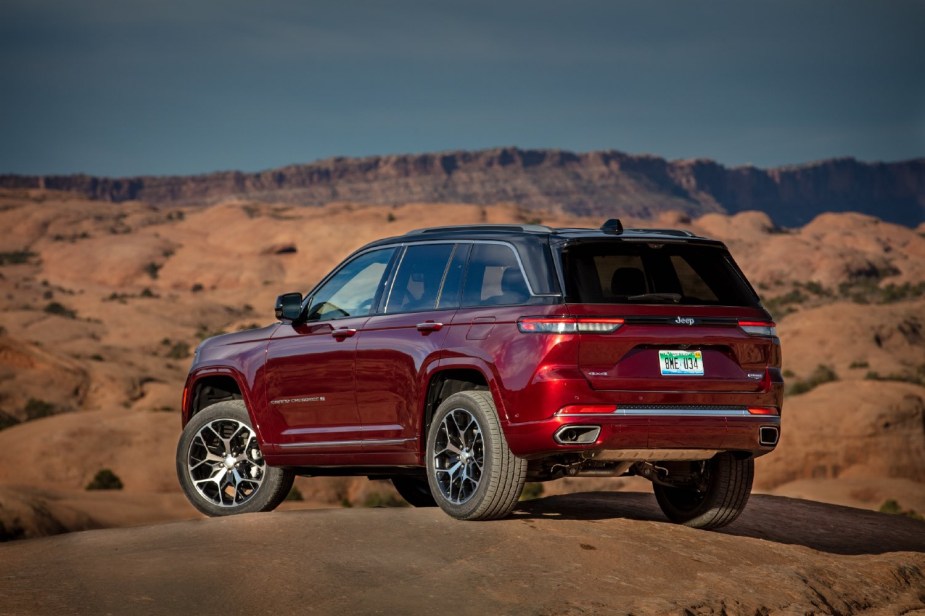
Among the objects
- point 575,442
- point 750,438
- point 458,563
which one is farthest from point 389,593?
point 750,438

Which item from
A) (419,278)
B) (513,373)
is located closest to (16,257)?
(419,278)

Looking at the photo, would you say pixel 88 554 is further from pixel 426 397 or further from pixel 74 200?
pixel 74 200

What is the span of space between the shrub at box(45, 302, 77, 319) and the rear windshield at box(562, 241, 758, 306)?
2641 inches

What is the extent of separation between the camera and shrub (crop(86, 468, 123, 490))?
31656 mm

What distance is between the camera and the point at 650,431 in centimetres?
731

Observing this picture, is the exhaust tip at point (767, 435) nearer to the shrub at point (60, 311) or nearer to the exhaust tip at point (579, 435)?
the exhaust tip at point (579, 435)

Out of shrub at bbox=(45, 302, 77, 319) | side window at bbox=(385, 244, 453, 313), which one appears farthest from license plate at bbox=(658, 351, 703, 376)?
shrub at bbox=(45, 302, 77, 319)

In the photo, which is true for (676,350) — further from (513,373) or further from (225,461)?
(225,461)

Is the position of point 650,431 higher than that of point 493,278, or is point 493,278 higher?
point 493,278

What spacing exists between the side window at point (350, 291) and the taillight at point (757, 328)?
2.55 m

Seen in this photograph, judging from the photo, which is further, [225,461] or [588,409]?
[225,461]

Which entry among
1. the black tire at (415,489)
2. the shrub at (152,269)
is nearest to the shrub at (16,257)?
the shrub at (152,269)

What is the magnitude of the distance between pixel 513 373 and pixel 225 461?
3.21m

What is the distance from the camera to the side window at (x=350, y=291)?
8.91 meters
